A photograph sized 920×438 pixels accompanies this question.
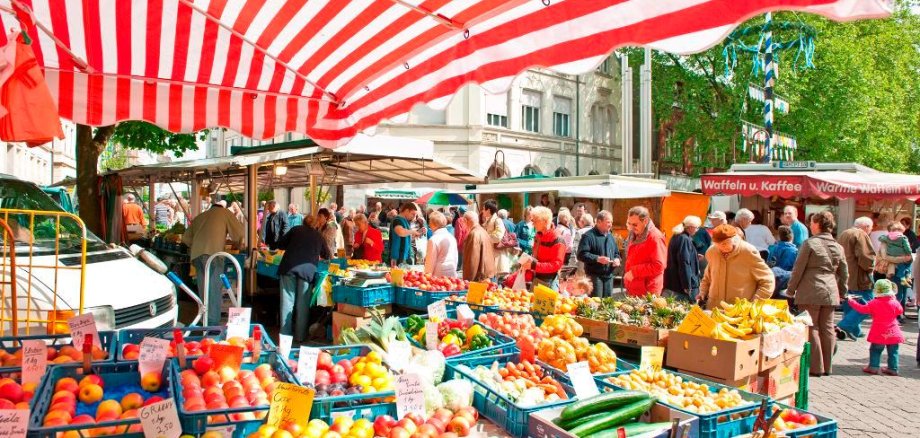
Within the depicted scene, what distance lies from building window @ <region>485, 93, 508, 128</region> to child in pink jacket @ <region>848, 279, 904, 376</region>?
24.9 meters

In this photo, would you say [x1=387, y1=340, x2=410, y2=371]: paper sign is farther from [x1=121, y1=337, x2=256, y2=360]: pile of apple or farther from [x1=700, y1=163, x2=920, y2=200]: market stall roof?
[x1=700, y1=163, x2=920, y2=200]: market stall roof

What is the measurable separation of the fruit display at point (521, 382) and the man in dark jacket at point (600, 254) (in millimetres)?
4269

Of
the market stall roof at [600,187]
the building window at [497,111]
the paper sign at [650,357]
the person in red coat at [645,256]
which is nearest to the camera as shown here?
the paper sign at [650,357]

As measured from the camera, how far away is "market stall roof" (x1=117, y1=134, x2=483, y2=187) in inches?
409

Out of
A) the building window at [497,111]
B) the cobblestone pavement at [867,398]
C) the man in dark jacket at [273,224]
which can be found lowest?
the cobblestone pavement at [867,398]

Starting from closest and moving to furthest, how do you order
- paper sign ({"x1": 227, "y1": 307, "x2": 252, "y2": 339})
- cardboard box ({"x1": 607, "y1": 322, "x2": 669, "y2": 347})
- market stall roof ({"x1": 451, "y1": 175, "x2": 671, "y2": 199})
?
1. paper sign ({"x1": 227, "y1": 307, "x2": 252, "y2": 339})
2. cardboard box ({"x1": 607, "y1": 322, "x2": 669, "y2": 347})
3. market stall roof ({"x1": 451, "y1": 175, "x2": 671, "y2": 199})

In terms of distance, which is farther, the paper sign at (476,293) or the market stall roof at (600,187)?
the market stall roof at (600,187)

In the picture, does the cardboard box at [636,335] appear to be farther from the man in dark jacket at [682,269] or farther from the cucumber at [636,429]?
the man in dark jacket at [682,269]

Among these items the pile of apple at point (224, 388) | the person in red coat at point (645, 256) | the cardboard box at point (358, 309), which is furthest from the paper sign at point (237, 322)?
the person in red coat at point (645, 256)

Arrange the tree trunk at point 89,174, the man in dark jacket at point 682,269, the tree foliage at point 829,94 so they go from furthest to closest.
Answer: the tree foliage at point 829,94 → the tree trunk at point 89,174 → the man in dark jacket at point 682,269

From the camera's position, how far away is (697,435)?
337cm

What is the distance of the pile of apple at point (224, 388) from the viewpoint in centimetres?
290

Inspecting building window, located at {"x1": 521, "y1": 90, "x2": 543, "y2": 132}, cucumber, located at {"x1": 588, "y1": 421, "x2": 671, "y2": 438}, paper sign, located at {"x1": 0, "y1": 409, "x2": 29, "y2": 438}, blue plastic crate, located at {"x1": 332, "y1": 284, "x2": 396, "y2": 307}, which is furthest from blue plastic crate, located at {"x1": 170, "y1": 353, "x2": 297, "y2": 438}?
building window, located at {"x1": 521, "y1": 90, "x2": 543, "y2": 132}

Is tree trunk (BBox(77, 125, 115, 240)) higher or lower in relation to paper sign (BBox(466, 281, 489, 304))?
higher
